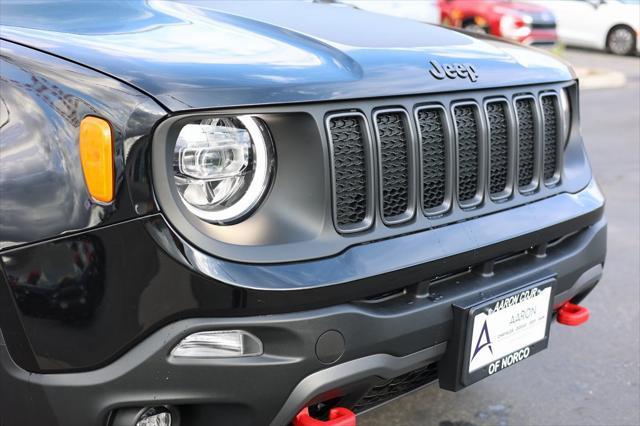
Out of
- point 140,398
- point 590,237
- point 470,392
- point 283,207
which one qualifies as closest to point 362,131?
point 283,207

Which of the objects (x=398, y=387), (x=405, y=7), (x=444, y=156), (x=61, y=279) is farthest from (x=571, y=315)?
(x=405, y=7)

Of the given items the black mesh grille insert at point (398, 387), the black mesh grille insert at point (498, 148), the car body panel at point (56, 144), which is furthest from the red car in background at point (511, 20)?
the car body panel at point (56, 144)

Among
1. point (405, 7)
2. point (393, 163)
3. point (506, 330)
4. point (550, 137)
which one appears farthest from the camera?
point (405, 7)

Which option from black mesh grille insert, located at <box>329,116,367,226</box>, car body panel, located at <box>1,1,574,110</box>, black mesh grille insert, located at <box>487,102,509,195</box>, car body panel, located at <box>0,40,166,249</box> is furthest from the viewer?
black mesh grille insert, located at <box>487,102,509,195</box>

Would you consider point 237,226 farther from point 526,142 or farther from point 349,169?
point 526,142

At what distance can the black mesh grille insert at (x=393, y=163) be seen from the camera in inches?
84.7

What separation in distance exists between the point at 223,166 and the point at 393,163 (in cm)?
49

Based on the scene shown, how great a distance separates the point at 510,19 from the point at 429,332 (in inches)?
479

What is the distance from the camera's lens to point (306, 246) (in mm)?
1972

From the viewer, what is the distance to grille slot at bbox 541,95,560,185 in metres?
2.77

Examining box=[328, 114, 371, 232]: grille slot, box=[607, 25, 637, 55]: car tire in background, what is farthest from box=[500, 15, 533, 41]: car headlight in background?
box=[328, 114, 371, 232]: grille slot

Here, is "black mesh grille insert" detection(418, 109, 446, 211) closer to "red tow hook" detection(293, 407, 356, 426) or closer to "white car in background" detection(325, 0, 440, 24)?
"red tow hook" detection(293, 407, 356, 426)

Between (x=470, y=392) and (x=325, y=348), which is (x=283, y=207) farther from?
(x=470, y=392)

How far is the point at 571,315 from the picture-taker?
2857 mm
